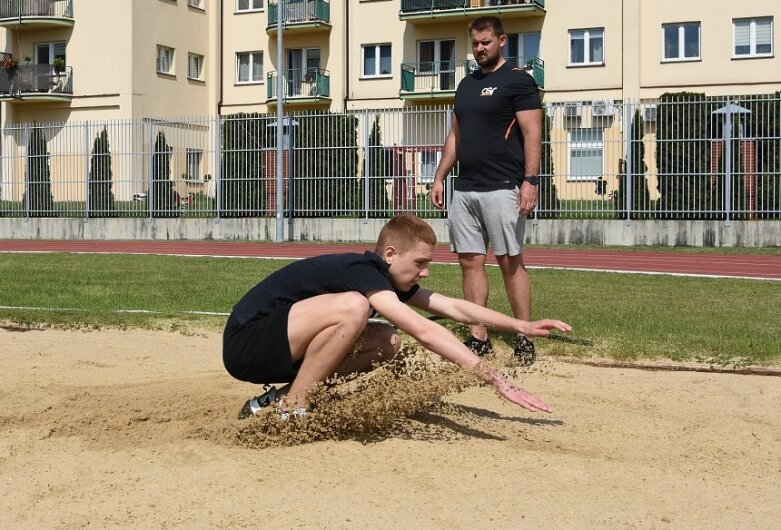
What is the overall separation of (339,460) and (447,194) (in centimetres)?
1687

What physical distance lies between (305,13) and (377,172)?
Result: 2136cm

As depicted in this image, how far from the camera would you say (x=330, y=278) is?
4.89m

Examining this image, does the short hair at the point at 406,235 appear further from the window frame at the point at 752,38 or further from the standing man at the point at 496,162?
the window frame at the point at 752,38

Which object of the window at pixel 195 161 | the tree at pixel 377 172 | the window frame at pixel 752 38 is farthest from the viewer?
the window frame at pixel 752 38

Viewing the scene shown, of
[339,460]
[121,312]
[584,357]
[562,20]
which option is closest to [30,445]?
[339,460]

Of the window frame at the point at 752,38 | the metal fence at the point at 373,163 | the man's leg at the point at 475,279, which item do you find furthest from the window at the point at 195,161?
the window frame at the point at 752,38

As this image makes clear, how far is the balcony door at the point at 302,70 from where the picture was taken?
4191cm

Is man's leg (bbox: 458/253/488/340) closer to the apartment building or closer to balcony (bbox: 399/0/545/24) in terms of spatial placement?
the apartment building

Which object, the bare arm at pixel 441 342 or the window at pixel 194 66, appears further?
the window at pixel 194 66

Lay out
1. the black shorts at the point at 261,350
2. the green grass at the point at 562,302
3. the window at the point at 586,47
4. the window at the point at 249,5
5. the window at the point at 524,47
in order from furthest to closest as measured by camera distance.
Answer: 1. the window at the point at 249,5
2. the window at the point at 524,47
3. the window at the point at 586,47
4. the green grass at the point at 562,302
5. the black shorts at the point at 261,350

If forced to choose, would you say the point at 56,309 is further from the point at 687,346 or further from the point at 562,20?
the point at 562,20

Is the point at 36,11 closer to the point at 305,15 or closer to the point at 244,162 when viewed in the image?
the point at 305,15

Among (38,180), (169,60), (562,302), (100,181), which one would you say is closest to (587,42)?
(169,60)

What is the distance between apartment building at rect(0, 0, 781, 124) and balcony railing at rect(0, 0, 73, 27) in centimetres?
5
